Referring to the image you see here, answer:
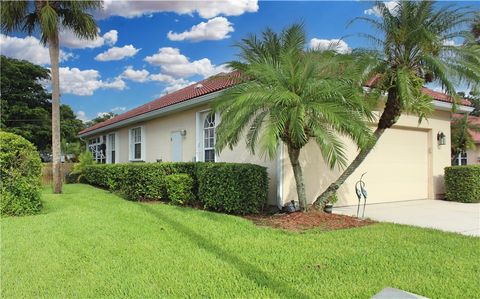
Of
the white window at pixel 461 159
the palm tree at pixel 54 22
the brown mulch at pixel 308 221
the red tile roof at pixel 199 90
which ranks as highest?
the palm tree at pixel 54 22

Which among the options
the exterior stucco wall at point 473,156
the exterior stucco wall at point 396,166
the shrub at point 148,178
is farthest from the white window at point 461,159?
the shrub at point 148,178

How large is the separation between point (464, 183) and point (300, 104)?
28.1 ft

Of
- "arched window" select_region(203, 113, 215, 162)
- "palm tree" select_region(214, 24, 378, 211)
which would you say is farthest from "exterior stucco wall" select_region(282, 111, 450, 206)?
"arched window" select_region(203, 113, 215, 162)

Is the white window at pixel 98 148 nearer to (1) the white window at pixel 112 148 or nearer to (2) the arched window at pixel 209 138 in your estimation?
(1) the white window at pixel 112 148

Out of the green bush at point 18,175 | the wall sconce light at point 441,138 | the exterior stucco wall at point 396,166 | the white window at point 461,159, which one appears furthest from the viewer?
the white window at point 461,159

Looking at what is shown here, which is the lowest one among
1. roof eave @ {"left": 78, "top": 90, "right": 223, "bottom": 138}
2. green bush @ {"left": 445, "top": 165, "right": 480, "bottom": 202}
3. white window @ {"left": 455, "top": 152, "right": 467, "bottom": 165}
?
green bush @ {"left": 445, "top": 165, "right": 480, "bottom": 202}

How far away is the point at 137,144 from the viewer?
61.0 ft

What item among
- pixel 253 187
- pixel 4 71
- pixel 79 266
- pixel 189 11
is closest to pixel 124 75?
pixel 189 11

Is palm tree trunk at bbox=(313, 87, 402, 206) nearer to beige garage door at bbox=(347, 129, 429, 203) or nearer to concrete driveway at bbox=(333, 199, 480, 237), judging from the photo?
concrete driveway at bbox=(333, 199, 480, 237)

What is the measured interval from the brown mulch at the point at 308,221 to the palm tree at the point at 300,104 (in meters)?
0.43

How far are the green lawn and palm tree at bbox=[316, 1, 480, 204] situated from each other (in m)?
3.09

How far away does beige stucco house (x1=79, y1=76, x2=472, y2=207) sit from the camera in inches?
424

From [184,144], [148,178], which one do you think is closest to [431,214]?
[148,178]

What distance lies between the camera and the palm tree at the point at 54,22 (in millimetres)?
13602
